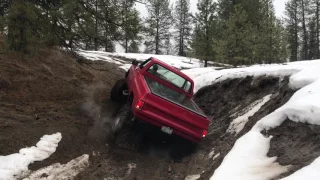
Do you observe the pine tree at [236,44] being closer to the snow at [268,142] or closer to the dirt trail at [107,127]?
the dirt trail at [107,127]

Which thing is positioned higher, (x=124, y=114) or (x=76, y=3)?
(x=76, y=3)

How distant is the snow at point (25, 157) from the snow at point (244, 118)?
4037 millimetres

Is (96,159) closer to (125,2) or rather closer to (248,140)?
(248,140)

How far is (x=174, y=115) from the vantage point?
6.32 meters

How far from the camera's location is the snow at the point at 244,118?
23.4ft

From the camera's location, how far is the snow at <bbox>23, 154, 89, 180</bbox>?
5.14 meters

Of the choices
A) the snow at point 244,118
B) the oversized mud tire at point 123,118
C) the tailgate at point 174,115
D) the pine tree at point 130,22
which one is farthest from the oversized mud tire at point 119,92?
the snow at point 244,118

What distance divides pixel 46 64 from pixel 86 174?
7.03 meters

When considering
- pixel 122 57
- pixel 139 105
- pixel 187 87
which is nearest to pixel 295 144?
pixel 139 105

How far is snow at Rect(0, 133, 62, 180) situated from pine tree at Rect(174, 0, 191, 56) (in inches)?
1809

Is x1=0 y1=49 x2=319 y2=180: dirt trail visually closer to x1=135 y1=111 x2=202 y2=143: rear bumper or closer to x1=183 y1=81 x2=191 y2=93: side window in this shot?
x1=135 y1=111 x2=202 y2=143: rear bumper

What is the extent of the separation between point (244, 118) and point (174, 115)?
206 cm

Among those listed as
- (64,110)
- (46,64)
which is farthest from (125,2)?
(46,64)

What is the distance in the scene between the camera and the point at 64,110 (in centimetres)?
815
